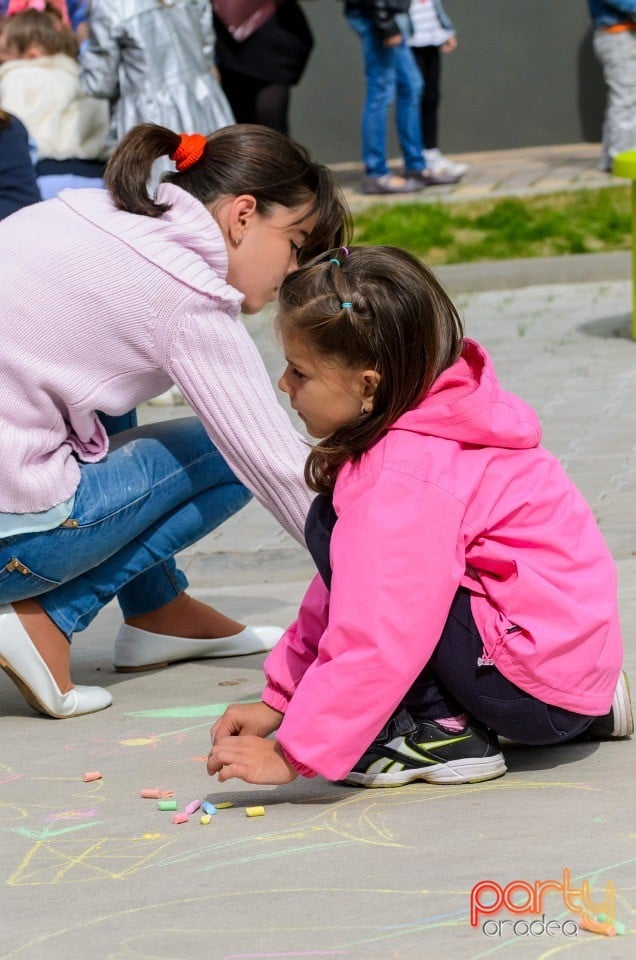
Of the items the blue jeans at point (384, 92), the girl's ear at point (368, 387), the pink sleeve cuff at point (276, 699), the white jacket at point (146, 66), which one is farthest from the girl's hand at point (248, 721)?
the blue jeans at point (384, 92)

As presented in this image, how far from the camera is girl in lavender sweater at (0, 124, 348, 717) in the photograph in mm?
2777

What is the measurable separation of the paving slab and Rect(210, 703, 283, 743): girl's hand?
110mm

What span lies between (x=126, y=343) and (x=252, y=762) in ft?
2.98

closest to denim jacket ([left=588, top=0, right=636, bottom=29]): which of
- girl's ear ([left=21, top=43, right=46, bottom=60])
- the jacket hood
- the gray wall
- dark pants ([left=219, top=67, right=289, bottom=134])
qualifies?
the gray wall

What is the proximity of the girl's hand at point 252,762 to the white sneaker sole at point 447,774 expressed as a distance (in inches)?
6.8

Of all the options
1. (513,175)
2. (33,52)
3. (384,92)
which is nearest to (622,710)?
(33,52)

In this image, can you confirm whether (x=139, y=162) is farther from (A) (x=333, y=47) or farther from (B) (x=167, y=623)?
(A) (x=333, y=47)

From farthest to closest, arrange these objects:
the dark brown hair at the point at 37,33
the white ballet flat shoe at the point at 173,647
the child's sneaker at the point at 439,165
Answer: the child's sneaker at the point at 439,165 < the dark brown hair at the point at 37,33 < the white ballet flat shoe at the point at 173,647

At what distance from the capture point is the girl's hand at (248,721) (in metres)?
2.46

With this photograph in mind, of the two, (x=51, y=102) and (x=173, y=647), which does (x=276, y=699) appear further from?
(x=51, y=102)

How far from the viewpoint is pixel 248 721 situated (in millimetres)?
2463

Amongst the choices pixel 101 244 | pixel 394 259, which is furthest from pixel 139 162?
pixel 394 259

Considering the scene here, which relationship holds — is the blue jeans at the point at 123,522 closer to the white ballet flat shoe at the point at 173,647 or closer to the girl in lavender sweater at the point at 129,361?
the girl in lavender sweater at the point at 129,361

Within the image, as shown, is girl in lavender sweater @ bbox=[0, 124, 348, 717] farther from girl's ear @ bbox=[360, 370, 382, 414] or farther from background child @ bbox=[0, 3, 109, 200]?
background child @ bbox=[0, 3, 109, 200]
